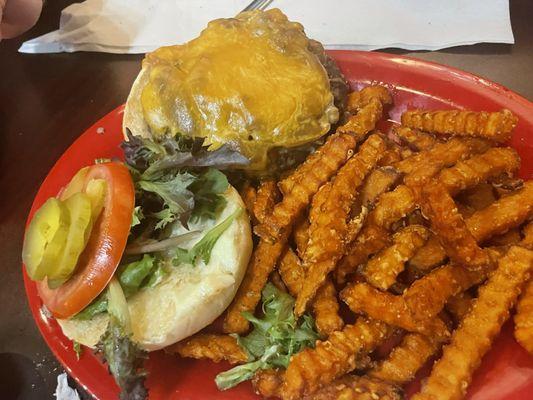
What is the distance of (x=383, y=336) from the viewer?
137 centimetres

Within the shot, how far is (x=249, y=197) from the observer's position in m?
1.72

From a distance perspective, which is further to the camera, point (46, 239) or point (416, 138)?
point (416, 138)

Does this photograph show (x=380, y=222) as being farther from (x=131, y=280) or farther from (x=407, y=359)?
(x=131, y=280)

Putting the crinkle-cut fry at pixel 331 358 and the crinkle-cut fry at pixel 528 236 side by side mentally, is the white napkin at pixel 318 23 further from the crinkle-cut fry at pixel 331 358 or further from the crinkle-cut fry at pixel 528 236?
the crinkle-cut fry at pixel 331 358

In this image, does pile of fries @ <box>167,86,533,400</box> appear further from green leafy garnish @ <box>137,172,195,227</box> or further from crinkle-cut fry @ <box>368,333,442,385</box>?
green leafy garnish @ <box>137,172,195,227</box>

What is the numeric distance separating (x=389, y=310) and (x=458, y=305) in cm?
23

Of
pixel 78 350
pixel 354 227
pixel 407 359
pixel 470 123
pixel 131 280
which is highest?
pixel 470 123

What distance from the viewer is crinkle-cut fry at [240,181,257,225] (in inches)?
65.8

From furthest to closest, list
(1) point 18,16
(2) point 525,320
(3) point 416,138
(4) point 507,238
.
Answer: (1) point 18,16 < (3) point 416,138 < (4) point 507,238 < (2) point 525,320

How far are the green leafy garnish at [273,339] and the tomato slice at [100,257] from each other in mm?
395

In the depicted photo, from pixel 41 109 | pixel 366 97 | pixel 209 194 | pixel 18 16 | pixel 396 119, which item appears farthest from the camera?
pixel 18 16

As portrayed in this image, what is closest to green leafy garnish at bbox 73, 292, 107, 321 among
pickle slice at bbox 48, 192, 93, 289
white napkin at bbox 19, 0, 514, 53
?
pickle slice at bbox 48, 192, 93, 289

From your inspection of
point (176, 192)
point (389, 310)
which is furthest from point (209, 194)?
point (389, 310)

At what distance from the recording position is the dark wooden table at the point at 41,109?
179 centimetres
